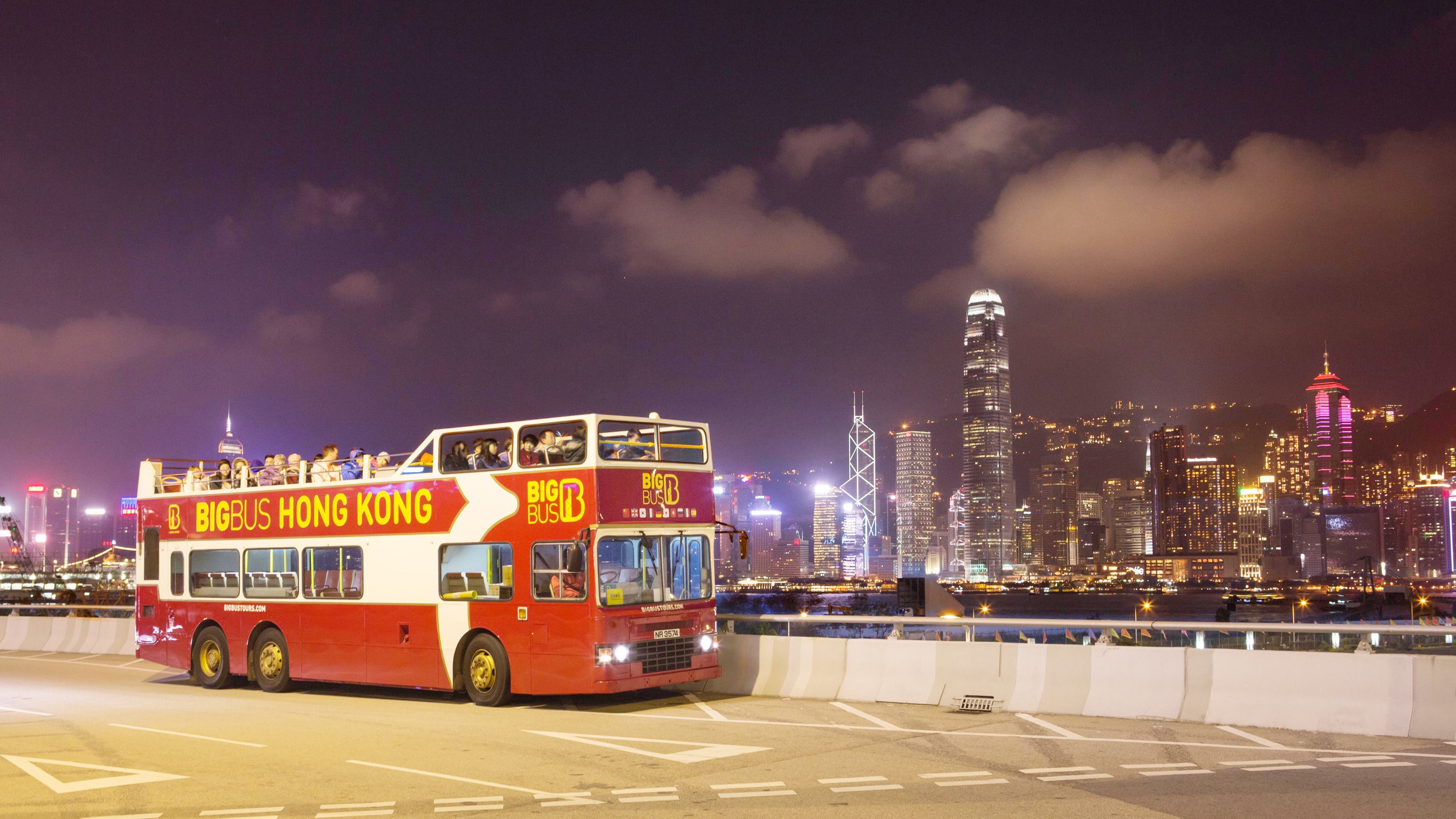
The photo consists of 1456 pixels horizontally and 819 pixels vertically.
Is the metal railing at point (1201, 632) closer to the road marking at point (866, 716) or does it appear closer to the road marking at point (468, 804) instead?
the road marking at point (866, 716)

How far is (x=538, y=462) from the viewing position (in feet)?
49.2

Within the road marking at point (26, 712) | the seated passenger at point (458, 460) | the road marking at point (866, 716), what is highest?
the seated passenger at point (458, 460)

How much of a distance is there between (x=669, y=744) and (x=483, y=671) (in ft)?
14.1

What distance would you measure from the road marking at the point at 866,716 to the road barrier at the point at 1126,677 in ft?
1.42

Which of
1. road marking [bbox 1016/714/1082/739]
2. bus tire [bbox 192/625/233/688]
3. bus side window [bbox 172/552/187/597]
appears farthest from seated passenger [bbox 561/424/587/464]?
bus side window [bbox 172/552/187/597]

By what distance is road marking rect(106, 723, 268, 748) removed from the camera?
12.3m

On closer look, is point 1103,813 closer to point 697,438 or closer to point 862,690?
point 862,690

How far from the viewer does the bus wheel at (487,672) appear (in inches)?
595

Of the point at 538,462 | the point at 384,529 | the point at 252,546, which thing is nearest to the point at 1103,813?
the point at 538,462

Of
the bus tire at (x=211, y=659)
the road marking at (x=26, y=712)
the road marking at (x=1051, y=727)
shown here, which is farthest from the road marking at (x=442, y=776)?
the bus tire at (x=211, y=659)

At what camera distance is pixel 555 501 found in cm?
1464

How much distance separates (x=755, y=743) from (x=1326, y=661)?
5.97 metres

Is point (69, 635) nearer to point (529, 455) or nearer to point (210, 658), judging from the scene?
point (210, 658)

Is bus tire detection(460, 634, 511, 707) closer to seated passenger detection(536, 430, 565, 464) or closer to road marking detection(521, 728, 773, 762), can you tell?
road marking detection(521, 728, 773, 762)
